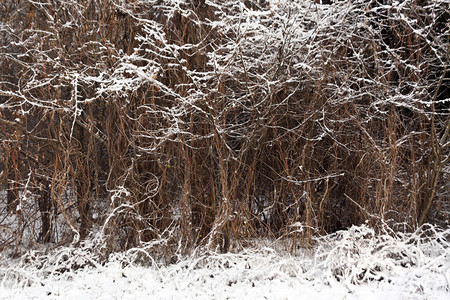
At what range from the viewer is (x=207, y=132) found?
401cm

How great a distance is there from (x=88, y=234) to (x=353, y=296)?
287 centimetres

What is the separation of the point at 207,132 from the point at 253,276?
1594mm

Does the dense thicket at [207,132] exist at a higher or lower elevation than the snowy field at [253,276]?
higher

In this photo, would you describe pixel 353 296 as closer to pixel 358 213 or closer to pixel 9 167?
pixel 358 213

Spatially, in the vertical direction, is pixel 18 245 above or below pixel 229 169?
below

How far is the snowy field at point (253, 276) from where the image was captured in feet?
9.97

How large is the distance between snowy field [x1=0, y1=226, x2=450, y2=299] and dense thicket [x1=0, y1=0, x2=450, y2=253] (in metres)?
0.33

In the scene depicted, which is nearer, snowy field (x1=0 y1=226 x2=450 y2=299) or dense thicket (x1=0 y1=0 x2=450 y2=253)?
snowy field (x1=0 y1=226 x2=450 y2=299)

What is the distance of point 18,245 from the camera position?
159 inches

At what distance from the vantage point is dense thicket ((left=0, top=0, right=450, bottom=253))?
3846 mm

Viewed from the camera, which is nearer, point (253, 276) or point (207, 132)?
point (253, 276)

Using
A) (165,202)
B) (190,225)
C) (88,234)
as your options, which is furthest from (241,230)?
(88,234)

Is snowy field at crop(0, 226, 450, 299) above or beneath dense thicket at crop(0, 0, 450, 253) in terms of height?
beneath

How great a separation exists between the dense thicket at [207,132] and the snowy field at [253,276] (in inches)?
12.8
